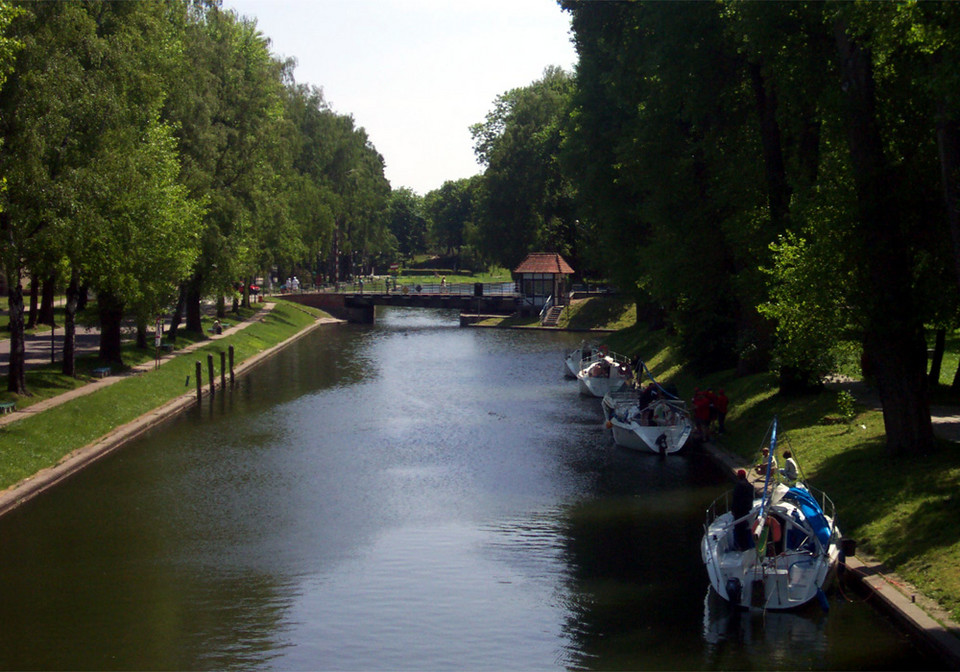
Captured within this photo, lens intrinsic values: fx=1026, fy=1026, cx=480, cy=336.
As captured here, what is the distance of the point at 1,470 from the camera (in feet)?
85.3

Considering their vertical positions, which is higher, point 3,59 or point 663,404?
point 3,59

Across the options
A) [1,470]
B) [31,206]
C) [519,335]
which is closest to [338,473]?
[1,470]

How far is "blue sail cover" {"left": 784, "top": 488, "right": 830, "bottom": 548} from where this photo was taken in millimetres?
18317

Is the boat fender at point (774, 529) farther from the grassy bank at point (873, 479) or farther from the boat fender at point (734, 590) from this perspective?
the grassy bank at point (873, 479)

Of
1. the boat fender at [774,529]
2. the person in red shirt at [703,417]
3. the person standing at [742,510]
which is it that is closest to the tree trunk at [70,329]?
the person in red shirt at [703,417]

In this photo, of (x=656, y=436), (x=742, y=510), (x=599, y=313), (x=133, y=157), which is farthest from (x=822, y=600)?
(x=599, y=313)

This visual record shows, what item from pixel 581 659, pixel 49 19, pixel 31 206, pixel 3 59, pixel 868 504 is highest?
pixel 49 19

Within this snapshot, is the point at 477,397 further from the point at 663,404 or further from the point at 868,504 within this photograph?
the point at 868,504

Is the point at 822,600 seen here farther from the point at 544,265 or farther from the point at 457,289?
the point at 457,289

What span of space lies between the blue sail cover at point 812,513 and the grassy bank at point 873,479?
42.6 inches

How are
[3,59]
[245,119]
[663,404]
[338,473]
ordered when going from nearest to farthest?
[3,59], [338,473], [663,404], [245,119]

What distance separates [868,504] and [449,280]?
129568 mm

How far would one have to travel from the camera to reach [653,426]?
32125 millimetres

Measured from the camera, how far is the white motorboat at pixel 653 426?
31344 millimetres
